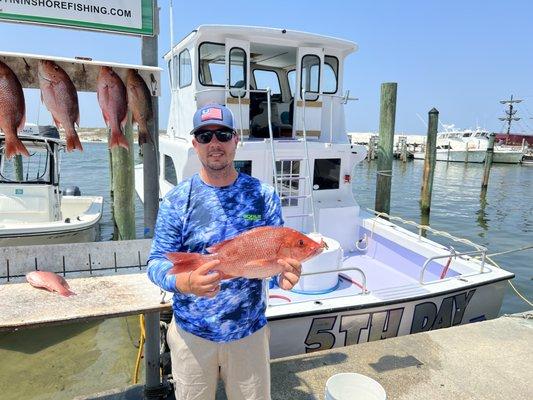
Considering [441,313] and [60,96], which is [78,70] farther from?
[441,313]

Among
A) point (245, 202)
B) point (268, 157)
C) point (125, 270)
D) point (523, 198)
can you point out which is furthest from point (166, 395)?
point (523, 198)

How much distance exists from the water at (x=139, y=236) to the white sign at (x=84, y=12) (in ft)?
13.5

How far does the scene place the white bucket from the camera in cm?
273

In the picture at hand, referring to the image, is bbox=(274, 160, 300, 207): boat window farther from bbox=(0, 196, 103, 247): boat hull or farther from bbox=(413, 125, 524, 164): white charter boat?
bbox=(413, 125, 524, 164): white charter boat

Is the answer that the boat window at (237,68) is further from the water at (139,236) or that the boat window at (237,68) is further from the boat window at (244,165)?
the water at (139,236)

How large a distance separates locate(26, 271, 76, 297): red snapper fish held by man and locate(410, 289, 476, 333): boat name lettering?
12.5 ft

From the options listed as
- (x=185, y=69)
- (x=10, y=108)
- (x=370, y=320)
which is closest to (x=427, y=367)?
(x=370, y=320)

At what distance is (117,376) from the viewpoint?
Answer: 504 cm

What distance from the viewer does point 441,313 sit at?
4875mm

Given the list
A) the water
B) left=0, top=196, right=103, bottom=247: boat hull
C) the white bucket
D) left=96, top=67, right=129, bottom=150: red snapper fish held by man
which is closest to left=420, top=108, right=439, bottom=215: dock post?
the water

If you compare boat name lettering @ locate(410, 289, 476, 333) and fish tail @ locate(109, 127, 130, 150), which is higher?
fish tail @ locate(109, 127, 130, 150)

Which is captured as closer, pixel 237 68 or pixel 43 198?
pixel 237 68

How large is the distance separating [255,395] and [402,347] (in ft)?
7.55

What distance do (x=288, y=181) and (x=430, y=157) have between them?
9804mm
